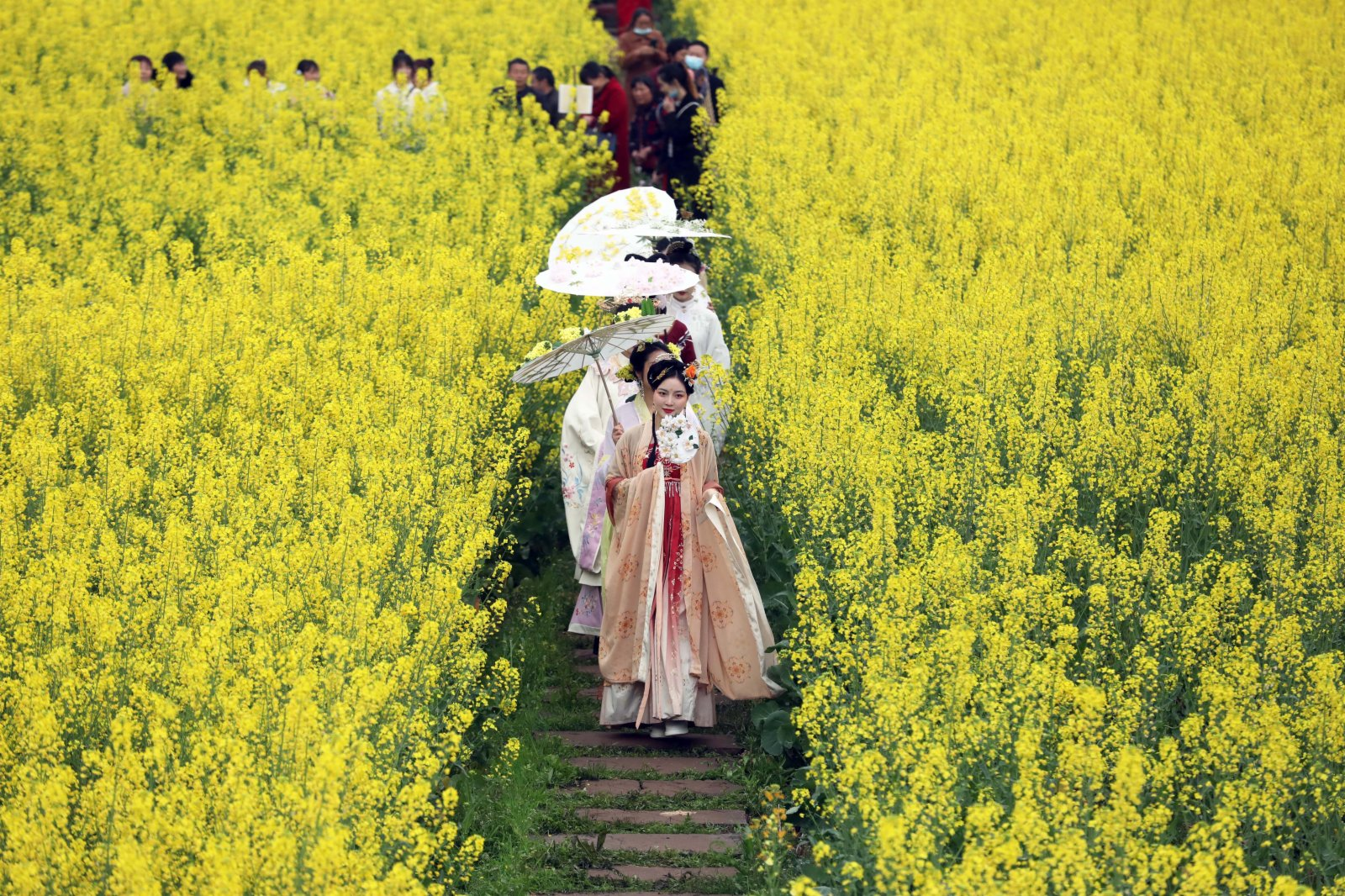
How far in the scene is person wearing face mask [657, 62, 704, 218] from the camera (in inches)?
570

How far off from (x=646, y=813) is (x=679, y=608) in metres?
1.01

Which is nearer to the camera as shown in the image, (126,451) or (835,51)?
(126,451)

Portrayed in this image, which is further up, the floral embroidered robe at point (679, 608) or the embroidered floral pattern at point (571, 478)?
the embroidered floral pattern at point (571, 478)

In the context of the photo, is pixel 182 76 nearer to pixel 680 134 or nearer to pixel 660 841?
pixel 680 134

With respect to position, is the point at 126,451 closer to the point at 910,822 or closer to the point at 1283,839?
the point at 910,822

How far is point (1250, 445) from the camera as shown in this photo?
7625 millimetres

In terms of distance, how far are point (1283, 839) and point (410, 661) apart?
3095 mm

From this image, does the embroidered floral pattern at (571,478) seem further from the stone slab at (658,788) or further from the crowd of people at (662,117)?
the crowd of people at (662,117)

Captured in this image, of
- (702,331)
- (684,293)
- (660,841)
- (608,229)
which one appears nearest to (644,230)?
(608,229)

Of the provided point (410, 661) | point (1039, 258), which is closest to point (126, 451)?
point (410, 661)

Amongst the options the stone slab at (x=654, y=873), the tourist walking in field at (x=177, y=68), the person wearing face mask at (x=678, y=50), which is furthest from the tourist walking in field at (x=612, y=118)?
the stone slab at (x=654, y=873)

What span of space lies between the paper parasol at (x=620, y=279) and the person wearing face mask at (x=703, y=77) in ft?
23.0

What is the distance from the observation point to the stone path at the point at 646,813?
20.4ft

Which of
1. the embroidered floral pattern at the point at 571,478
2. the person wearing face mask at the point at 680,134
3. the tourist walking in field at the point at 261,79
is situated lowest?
the embroidered floral pattern at the point at 571,478
